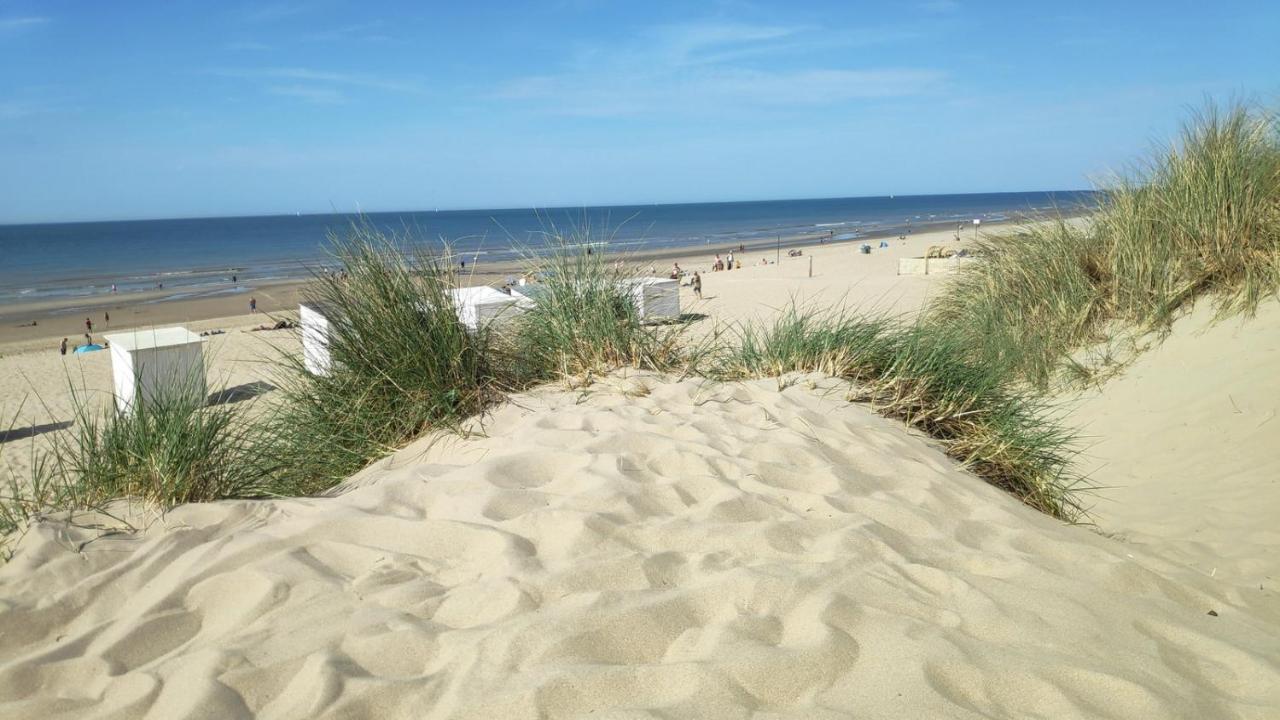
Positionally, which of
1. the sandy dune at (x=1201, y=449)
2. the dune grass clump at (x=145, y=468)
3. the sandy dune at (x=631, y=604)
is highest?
the dune grass clump at (x=145, y=468)

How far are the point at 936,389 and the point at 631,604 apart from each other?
8.41 feet

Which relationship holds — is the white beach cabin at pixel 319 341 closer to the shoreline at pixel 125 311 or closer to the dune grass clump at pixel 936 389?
the dune grass clump at pixel 936 389

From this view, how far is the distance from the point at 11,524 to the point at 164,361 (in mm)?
7632

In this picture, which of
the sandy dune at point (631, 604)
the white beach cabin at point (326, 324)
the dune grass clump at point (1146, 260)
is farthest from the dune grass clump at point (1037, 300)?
the sandy dune at point (631, 604)

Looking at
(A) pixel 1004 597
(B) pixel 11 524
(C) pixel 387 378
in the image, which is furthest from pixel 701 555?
(B) pixel 11 524

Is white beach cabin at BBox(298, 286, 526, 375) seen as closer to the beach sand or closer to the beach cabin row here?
the beach cabin row

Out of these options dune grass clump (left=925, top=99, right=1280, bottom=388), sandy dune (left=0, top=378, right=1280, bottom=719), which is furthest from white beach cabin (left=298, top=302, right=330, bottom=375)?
dune grass clump (left=925, top=99, right=1280, bottom=388)

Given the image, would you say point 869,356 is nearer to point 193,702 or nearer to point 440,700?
point 440,700

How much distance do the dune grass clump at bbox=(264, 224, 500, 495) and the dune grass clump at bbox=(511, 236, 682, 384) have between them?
0.36 metres

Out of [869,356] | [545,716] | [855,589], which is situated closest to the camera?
[545,716]

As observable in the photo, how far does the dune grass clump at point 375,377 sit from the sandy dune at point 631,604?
0.63 meters

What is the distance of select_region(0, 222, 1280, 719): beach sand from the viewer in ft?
6.01

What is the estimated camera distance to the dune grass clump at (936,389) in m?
3.79

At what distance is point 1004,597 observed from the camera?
228cm
